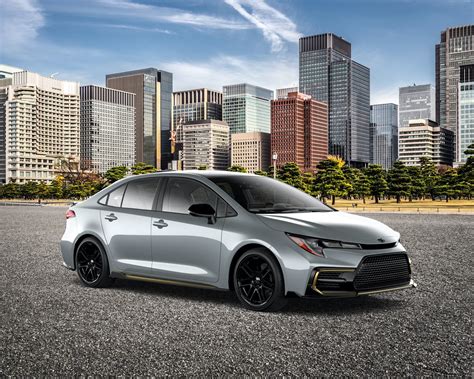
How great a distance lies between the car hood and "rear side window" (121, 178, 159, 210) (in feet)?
6.03

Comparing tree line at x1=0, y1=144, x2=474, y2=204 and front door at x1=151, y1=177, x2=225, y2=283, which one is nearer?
front door at x1=151, y1=177, x2=225, y2=283

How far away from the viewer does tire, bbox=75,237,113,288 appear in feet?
27.4

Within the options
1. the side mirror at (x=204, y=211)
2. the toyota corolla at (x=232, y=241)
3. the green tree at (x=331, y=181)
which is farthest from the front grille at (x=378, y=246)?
the green tree at (x=331, y=181)

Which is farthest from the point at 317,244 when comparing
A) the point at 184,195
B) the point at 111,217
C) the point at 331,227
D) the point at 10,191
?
the point at 10,191

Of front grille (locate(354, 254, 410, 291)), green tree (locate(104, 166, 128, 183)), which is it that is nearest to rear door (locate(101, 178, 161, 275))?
front grille (locate(354, 254, 410, 291))

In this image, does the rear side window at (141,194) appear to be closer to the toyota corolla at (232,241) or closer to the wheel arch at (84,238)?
the toyota corolla at (232,241)

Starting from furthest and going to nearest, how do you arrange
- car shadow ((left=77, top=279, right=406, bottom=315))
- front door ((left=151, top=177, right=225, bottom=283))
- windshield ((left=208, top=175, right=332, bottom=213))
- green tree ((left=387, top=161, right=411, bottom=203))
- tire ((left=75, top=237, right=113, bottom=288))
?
1. green tree ((left=387, top=161, right=411, bottom=203))
2. tire ((left=75, top=237, right=113, bottom=288))
3. windshield ((left=208, top=175, right=332, bottom=213))
4. front door ((left=151, top=177, right=225, bottom=283))
5. car shadow ((left=77, top=279, right=406, bottom=315))

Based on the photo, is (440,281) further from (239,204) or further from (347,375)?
(347,375)

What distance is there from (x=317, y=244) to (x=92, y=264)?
362cm

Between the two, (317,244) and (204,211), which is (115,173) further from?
(317,244)

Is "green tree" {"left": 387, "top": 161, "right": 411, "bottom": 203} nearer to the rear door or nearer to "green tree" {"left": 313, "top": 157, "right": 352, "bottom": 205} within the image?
"green tree" {"left": 313, "top": 157, "right": 352, "bottom": 205}

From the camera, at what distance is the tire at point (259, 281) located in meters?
6.44

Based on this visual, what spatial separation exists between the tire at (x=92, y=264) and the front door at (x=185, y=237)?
103 cm

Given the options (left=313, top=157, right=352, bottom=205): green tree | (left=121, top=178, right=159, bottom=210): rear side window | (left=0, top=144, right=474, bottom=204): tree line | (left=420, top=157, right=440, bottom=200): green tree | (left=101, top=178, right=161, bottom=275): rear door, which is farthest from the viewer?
(left=420, top=157, right=440, bottom=200): green tree
